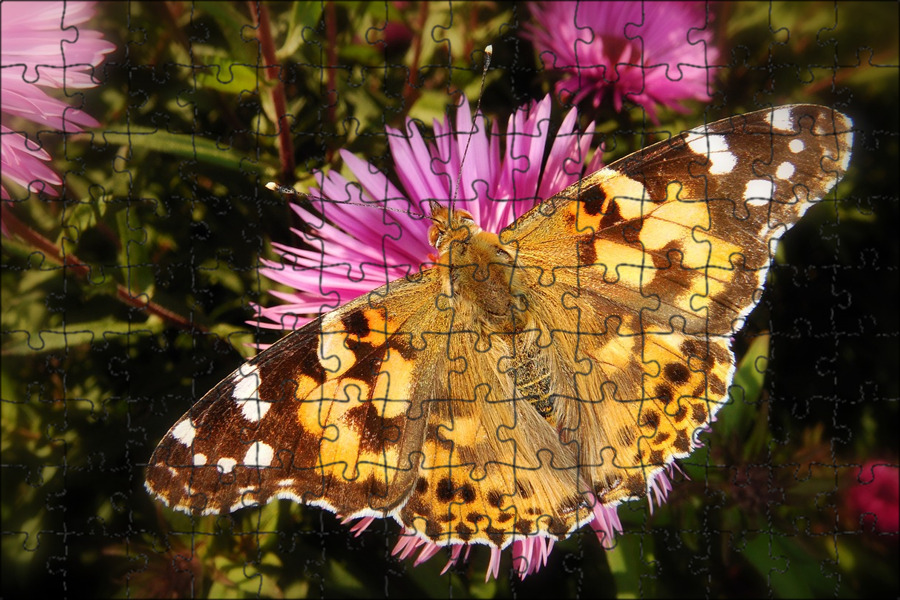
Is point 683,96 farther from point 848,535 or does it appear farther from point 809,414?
point 848,535

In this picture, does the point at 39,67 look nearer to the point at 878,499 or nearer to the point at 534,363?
the point at 534,363

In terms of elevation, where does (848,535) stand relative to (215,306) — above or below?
below

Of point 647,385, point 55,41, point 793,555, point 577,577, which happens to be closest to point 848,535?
point 793,555

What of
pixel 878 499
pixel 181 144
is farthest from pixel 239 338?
pixel 878 499

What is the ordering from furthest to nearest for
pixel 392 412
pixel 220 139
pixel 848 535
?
1. pixel 848 535
2. pixel 220 139
3. pixel 392 412

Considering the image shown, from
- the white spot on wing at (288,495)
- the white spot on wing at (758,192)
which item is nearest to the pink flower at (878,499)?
the white spot on wing at (758,192)

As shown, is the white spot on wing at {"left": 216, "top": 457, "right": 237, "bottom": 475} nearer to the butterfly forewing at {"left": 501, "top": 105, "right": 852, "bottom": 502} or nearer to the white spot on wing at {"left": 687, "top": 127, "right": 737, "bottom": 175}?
the butterfly forewing at {"left": 501, "top": 105, "right": 852, "bottom": 502}

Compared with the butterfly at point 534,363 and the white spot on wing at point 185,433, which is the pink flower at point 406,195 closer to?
the butterfly at point 534,363
